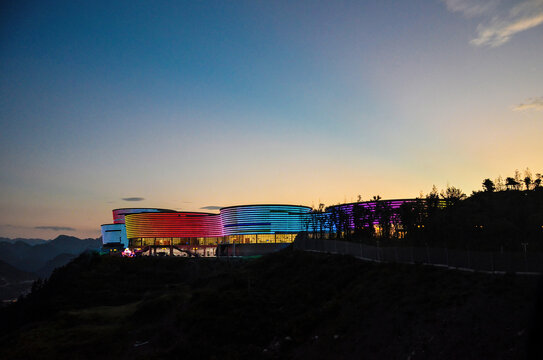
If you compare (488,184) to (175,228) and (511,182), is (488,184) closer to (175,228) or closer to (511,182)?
(511,182)

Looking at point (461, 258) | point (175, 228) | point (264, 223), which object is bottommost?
point (461, 258)

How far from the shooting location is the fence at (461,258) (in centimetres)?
2322

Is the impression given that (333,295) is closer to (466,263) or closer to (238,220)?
(466,263)

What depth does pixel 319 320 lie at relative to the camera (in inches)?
1083

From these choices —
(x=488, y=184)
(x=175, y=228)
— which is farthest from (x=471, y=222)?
(x=175, y=228)

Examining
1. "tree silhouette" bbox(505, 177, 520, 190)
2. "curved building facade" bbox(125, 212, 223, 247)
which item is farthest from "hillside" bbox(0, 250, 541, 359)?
"curved building facade" bbox(125, 212, 223, 247)

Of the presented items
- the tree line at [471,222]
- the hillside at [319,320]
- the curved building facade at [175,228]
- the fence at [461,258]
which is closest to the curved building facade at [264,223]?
the curved building facade at [175,228]

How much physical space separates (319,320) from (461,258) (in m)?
11.2

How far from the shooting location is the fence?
23.2m

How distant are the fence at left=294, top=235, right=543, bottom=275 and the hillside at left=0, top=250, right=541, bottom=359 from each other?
138 centimetres

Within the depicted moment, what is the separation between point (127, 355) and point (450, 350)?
23.6 meters

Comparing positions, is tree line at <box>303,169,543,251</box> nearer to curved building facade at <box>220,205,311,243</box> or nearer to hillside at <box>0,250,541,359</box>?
hillside at <box>0,250,541,359</box>

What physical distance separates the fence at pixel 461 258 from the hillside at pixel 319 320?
4.52ft

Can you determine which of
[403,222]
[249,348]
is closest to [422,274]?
[249,348]
